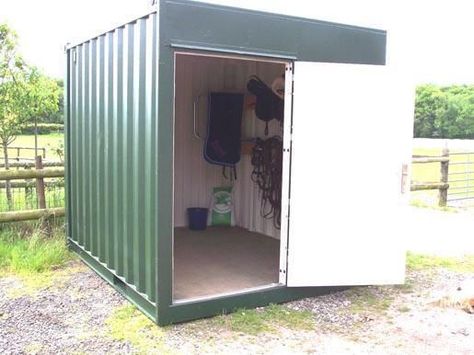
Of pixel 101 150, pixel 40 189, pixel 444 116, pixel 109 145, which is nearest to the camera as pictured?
pixel 109 145

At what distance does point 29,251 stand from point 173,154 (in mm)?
2435

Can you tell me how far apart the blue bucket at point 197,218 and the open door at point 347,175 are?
115 inches

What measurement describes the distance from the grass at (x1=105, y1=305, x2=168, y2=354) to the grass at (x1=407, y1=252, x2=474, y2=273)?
9.96 feet

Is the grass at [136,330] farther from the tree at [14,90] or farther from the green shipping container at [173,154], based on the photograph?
the tree at [14,90]

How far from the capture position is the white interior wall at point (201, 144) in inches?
279

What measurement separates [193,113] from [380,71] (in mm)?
3325

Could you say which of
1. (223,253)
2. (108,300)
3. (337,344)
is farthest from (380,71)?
(108,300)

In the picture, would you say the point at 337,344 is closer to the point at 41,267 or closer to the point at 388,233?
the point at 388,233

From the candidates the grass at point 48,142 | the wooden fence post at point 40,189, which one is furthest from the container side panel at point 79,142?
the grass at point 48,142

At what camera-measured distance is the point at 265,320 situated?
4.08 m

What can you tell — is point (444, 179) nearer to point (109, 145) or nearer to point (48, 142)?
point (109, 145)

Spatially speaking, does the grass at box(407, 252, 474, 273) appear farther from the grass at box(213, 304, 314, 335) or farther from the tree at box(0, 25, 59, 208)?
the tree at box(0, 25, 59, 208)

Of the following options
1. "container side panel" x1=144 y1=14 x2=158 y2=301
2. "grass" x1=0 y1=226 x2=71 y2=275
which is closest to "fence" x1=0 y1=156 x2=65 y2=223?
"grass" x1=0 y1=226 x2=71 y2=275

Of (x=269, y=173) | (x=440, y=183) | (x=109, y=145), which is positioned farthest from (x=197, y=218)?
(x=440, y=183)
